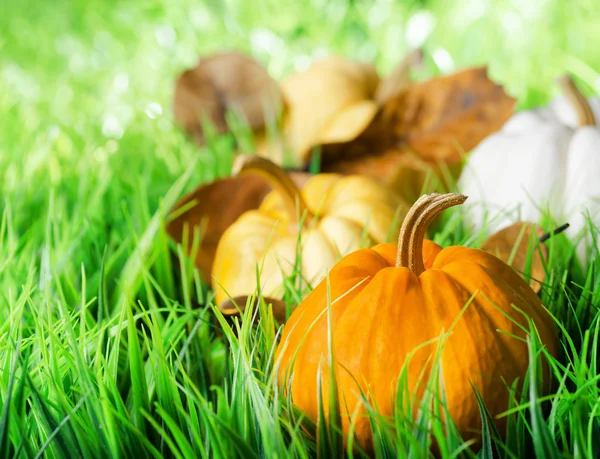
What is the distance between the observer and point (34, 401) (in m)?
0.54

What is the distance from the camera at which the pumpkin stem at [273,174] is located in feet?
2.68

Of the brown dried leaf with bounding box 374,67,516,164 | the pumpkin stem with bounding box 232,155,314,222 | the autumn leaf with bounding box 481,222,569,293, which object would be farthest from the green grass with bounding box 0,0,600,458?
the brown dried leaf with bounding box 374,67,516,164

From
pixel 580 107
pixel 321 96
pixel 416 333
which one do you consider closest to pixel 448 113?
pixel 580 107

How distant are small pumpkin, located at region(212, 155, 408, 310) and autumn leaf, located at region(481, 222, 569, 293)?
13 cm

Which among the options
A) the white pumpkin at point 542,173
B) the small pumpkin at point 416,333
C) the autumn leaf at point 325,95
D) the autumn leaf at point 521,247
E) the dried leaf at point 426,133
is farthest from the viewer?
the autumn leaf at point 325,95

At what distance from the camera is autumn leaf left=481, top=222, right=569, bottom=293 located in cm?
74

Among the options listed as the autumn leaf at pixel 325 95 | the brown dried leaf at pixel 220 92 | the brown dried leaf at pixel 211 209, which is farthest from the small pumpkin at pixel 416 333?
the brown dried leaf at pixel 220 92

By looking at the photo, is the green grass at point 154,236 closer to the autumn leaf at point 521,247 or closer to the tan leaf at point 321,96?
the autumn leaf at point 521,247

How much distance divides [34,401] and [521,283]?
449 millimetres

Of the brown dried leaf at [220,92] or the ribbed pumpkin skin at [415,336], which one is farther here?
the brown dried leaf at [220,92]

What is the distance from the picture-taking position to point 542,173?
991 mm

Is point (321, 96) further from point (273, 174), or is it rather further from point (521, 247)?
point (521, 247)

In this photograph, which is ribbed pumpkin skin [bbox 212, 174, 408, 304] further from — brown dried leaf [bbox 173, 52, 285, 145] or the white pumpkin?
brown dried leaf [bbox 173, 52, 285, 145]

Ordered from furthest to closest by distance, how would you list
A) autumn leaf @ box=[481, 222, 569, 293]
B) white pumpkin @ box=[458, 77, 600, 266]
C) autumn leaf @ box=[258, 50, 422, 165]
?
autumn leaf @ box=[258, 50, 422, 165], white pumpkin @ box=[458, 77, 600, 266], autumn leaf @ box=[481, 222, 569, 293]
